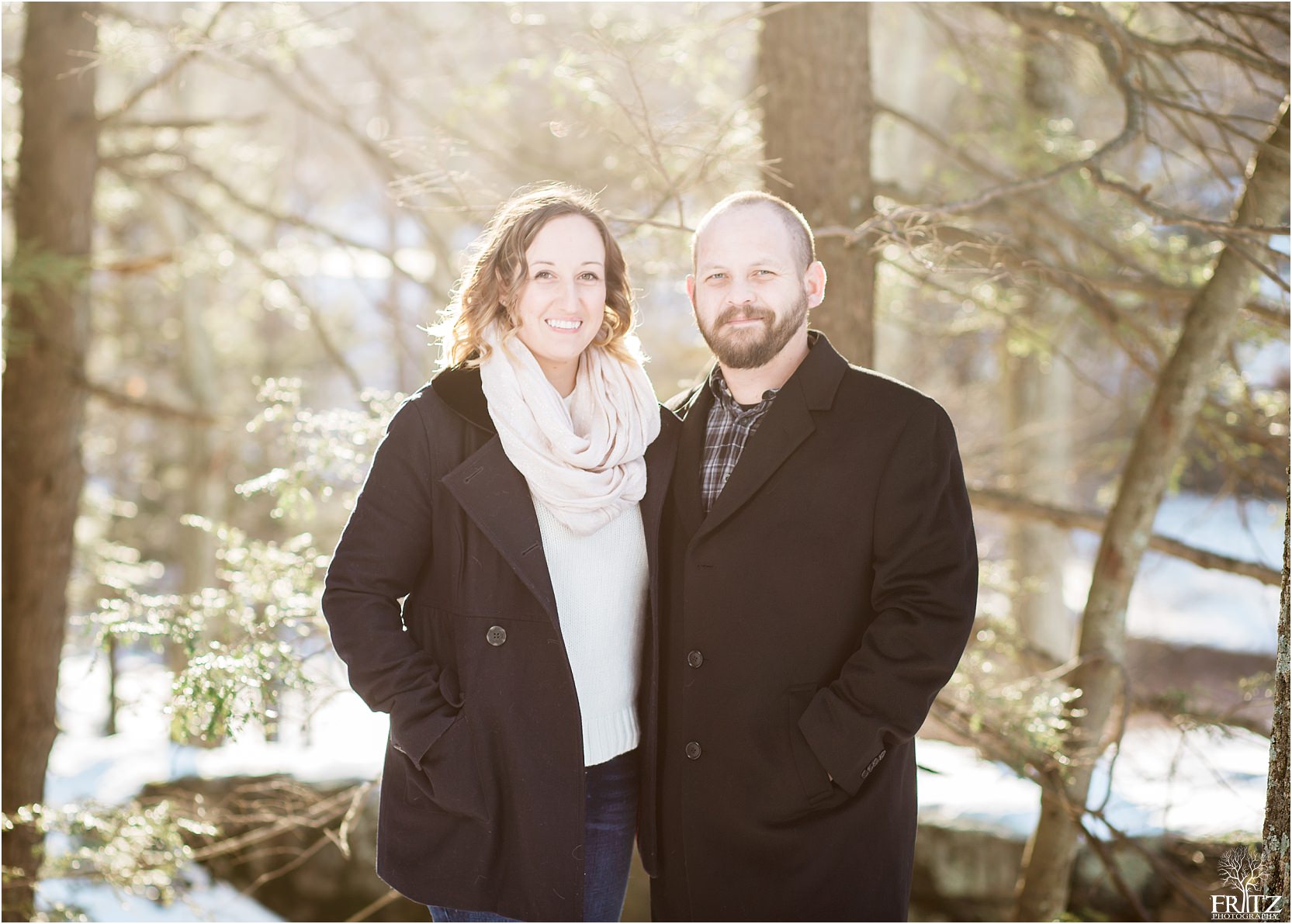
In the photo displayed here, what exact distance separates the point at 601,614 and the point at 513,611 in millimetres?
243

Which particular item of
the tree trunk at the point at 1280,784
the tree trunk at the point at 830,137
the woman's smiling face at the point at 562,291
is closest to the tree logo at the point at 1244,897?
the tree trunk at the point at 1280,784

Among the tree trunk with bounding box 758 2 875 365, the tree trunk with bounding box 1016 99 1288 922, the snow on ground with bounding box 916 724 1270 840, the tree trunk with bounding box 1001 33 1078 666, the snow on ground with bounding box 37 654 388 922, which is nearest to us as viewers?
the tree trunk with bounding box 758 2 875 365

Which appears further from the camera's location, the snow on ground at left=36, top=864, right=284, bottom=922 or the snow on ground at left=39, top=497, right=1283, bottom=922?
the snow on ground at left=36, top=864, right=284, bottom=922

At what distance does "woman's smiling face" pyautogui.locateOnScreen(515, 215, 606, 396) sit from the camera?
110 inches

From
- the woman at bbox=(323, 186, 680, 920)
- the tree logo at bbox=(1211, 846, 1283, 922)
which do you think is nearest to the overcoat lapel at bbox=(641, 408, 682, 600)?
the woman at bbox=(323, 186, 680, 920)

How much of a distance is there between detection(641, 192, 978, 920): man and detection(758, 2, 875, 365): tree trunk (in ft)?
4.28

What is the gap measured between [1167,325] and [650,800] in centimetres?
364

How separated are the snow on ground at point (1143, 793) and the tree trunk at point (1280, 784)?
1.53 m

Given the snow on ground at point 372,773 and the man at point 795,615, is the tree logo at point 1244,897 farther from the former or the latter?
the man at point 795,615

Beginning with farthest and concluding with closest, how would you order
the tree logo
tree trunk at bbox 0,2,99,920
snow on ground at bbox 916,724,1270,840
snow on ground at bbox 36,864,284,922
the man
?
tree trunk at bbox 0,2,99,920 → snow on ground at bbox 36,864,284,922 → snow on ground at bbox 916,724,1270,840 → the tree logo → the man

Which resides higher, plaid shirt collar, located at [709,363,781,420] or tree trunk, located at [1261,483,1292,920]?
plaid shirt collar, located at [709,363,781,420]

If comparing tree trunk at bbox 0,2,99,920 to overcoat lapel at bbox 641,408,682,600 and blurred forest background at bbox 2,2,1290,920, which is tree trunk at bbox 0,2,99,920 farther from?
overcoat lapel at bbox 641,408,682,600

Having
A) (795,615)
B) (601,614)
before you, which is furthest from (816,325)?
(601,614)

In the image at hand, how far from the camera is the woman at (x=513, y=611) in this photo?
103 inches
